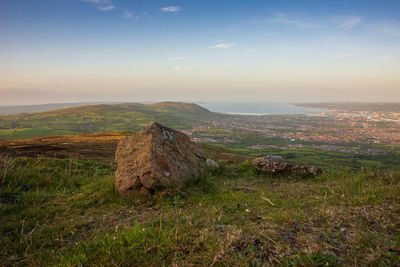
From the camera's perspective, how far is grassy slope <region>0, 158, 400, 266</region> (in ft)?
10.6

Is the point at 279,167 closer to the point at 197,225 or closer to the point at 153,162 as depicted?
the point at 153,162

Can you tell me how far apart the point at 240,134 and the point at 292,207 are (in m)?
111

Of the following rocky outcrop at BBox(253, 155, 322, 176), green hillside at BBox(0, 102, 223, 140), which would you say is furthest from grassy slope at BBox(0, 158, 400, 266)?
green hillside at BBox(0, 102, 223, 140)

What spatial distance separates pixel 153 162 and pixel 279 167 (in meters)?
7.54

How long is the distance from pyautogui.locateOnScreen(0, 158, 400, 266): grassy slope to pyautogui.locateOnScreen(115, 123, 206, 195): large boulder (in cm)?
67

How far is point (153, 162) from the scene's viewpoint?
29.1ft

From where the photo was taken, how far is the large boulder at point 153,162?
8430 mm

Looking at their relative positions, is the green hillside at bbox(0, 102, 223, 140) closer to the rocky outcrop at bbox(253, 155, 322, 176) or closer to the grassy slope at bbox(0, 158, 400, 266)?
the grassy slope at bbox(0, 158, 400, 266)

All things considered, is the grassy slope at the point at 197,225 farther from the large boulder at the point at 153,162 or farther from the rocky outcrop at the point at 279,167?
the rocky outcrop at the point at 279,167

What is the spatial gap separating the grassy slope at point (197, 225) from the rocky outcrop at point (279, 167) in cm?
272

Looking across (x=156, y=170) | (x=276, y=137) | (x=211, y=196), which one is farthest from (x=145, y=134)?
(x=276, y=137)

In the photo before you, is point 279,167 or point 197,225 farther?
point 279,167

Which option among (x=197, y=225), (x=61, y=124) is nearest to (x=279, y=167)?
(x=197, y=225)

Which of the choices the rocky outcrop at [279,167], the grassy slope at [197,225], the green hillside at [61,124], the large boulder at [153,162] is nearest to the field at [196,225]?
the grassy slope at [197,225]
